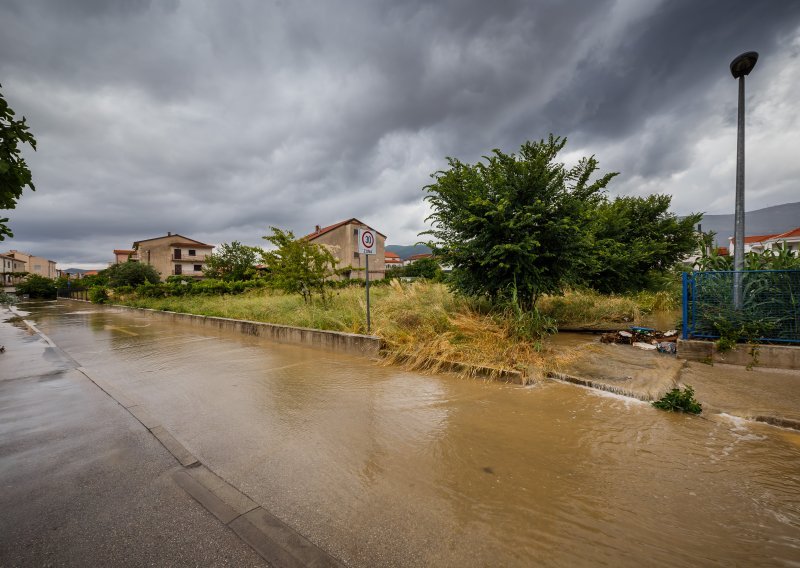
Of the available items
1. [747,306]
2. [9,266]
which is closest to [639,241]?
[747,306]

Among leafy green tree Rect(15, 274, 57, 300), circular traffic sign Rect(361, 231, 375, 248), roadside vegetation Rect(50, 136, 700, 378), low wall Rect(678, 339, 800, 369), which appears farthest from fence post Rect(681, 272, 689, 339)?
leafy green tree Rect(15, 274, 57, 300)

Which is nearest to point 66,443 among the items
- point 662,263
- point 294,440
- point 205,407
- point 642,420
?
point 205,407

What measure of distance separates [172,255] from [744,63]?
6709cm

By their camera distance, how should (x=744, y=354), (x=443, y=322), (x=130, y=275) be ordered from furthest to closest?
(x=130, y=275) < (x=443, y=322) < (x=744, y=354)

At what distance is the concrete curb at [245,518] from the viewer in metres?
1.85

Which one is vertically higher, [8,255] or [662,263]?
[8,255]

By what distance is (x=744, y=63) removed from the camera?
569 centimetres

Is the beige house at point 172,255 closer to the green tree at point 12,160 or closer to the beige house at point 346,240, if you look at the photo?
the beige house at point 346,240

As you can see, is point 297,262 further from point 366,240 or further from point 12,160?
point 12,160

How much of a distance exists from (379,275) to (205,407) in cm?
4316

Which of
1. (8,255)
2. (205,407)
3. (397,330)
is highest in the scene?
(8,255)

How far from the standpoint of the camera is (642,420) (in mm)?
3494

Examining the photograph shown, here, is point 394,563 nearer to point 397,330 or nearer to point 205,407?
point 205,407

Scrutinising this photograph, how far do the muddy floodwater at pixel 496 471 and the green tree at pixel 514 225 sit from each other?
272cm
